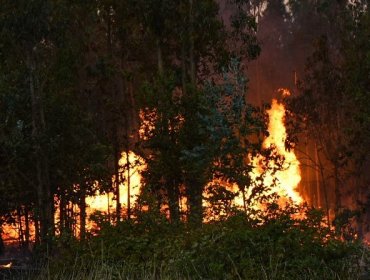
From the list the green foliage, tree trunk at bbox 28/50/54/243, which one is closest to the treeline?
tree trunk at bbox 28/50/54/243

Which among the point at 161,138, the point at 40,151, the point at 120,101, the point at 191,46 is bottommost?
the point at 40,151

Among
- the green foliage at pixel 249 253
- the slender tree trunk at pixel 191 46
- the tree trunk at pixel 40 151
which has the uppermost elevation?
the slender tree trunk at pixel 191 46

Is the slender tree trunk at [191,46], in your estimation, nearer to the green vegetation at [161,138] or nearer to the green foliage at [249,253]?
the green vegetation at [161,138]

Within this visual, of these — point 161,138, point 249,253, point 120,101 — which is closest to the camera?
point 249,253

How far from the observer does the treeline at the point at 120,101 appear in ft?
66.1

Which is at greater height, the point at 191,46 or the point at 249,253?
the point at 191,46

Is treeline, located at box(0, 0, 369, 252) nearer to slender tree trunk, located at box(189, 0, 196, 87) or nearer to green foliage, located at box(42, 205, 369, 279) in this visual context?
slender tree trunk, located at box(189, 0, 196, 87)

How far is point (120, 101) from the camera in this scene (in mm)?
32844

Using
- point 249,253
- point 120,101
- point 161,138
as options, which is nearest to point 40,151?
point 161,138

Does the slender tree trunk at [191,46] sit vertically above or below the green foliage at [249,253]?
above

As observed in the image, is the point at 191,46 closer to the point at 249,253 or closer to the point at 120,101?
the point at 120,101

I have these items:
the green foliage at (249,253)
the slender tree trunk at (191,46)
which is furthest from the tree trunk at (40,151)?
the green foliage at (249,253)

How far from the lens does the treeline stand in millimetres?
20156

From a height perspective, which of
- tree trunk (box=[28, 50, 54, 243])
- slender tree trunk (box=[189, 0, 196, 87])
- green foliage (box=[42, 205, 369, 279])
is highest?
slender tree trunk (box=[189, 0, 196, 87])
